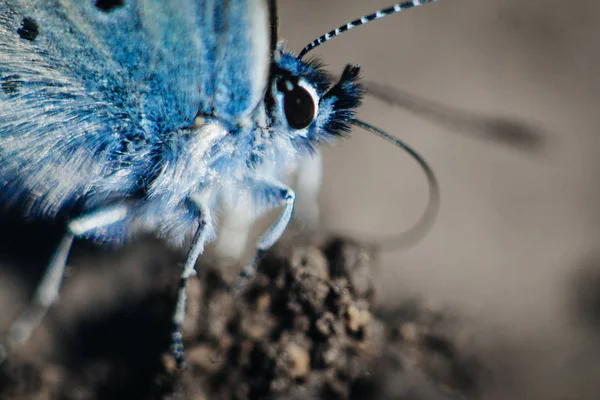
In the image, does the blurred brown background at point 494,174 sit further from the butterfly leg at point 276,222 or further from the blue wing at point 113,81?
the blue wing at point 113,81

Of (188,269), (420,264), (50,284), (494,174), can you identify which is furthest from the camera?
(494,174)

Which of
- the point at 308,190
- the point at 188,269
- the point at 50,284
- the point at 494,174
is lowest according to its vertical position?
the point at 50,284

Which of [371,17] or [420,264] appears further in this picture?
[420,264]

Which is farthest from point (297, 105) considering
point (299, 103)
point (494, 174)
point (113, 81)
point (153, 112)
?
point (494, 174)

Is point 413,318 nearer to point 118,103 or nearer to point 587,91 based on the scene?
point 118,103

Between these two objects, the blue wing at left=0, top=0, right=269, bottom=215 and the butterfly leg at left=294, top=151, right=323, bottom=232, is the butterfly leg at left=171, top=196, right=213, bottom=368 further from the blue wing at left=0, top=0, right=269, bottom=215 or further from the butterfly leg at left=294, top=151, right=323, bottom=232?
the butterfly leg at left=294, top=151, right=323, bottom=232

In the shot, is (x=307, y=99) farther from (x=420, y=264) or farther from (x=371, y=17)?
(x=420, y=264)
